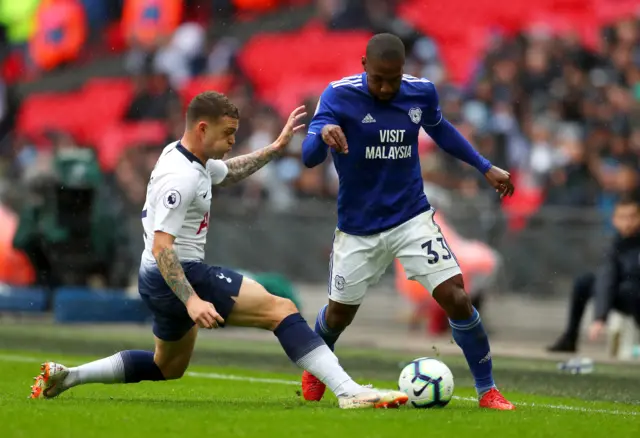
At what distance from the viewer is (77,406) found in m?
7.70

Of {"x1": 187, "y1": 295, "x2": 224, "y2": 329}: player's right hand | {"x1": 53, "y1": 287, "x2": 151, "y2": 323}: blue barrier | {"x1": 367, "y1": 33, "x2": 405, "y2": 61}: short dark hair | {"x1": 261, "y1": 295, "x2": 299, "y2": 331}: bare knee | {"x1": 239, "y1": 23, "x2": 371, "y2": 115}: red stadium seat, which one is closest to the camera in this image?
{"x1": 187, "y1": 295, "x2": 224, "y2": 329}: player's right hand

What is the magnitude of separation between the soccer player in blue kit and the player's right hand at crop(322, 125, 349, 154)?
160 mm

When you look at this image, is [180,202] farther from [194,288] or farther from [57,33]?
[57,33]

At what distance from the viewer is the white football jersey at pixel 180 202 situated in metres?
7.46

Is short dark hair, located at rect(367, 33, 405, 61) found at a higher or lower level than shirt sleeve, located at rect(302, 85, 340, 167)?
higher

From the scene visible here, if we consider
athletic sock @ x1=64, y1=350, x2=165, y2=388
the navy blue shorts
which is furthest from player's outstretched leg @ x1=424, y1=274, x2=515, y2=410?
athletic sock @ x1=64, y1=350, x2=165, y2=388

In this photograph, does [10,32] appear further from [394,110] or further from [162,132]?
[394,110]

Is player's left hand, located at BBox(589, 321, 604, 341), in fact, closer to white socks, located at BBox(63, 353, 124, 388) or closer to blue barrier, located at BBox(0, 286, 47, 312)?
white socks, located at BBox(63, 353, 124, 388)

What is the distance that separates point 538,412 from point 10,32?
29732 millimetres

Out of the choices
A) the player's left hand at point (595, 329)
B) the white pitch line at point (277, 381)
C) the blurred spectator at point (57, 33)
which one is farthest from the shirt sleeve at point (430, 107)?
the blurred spectator at point (57, 33)

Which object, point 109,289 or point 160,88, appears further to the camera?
point 160,88

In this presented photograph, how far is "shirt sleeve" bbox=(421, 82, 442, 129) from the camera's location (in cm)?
851

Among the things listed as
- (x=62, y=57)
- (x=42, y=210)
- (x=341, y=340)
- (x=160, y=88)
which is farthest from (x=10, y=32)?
(x=341, y=340)

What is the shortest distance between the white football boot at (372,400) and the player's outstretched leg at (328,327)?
A: 1048 millimetres
